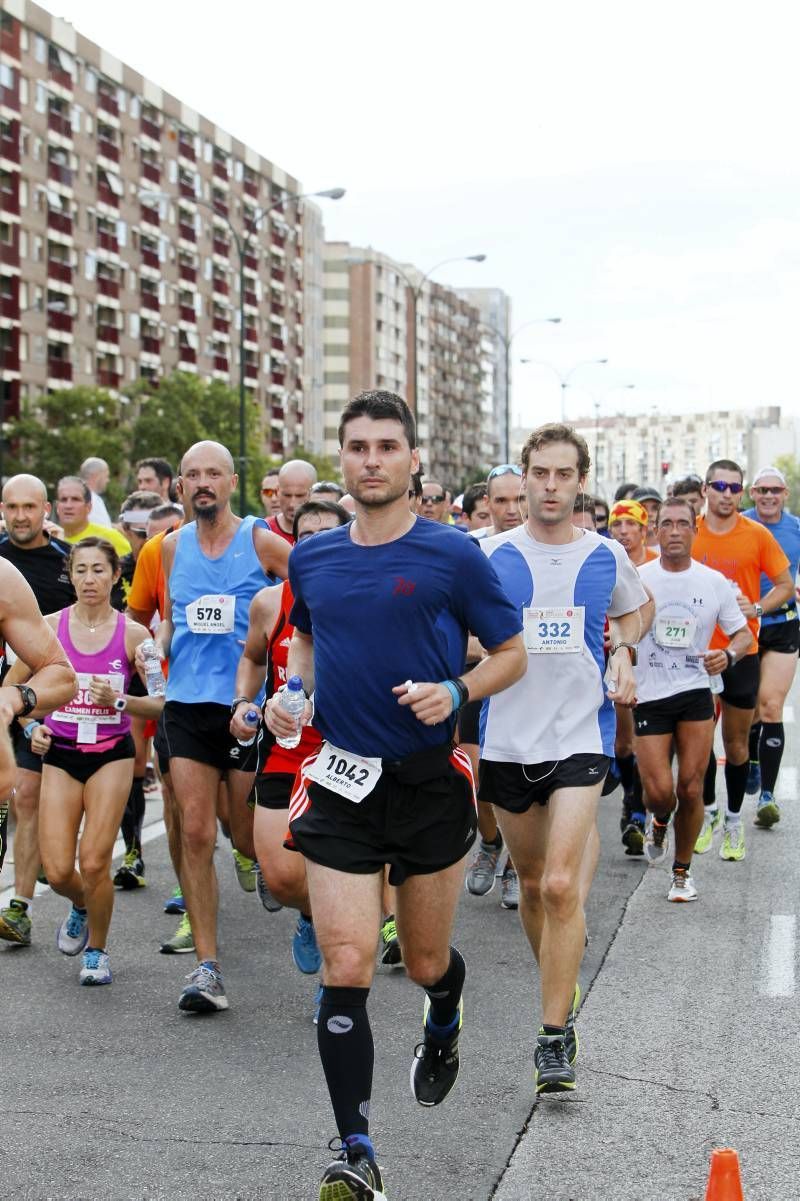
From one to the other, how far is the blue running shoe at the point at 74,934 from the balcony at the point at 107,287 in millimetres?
80587

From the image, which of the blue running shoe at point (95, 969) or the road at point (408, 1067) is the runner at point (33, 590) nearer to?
the road at point (408, 1067)

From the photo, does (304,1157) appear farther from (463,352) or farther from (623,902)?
(463,352)

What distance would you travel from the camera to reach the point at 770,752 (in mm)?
11695

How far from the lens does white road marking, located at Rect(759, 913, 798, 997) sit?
7047 mm

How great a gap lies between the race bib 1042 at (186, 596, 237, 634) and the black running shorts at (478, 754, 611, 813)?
1.69 meters

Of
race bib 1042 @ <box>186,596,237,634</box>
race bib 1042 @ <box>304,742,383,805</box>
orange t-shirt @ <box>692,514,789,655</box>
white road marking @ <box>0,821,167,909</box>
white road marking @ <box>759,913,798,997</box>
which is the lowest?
white road marking @ <box>0,821,167,909</box>

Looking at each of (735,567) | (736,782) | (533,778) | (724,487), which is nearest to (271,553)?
(533,778)

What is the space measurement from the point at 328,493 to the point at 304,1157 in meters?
4.53

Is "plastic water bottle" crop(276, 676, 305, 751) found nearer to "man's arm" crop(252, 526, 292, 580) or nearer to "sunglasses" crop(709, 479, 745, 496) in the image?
"man's arm" crop(252, 526, 292, 580)

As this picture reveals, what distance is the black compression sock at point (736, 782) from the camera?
1060 centimetres

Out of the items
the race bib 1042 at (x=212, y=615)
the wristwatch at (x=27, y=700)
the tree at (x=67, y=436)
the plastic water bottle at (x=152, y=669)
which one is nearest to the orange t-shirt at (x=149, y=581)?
the plastic water bottle at (x=152, y=669)

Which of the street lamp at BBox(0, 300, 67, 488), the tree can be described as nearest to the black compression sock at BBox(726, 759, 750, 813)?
Result: the tree

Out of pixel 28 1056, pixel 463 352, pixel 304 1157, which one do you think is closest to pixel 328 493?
pixel 28 1056

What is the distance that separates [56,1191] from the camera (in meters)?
4.71
